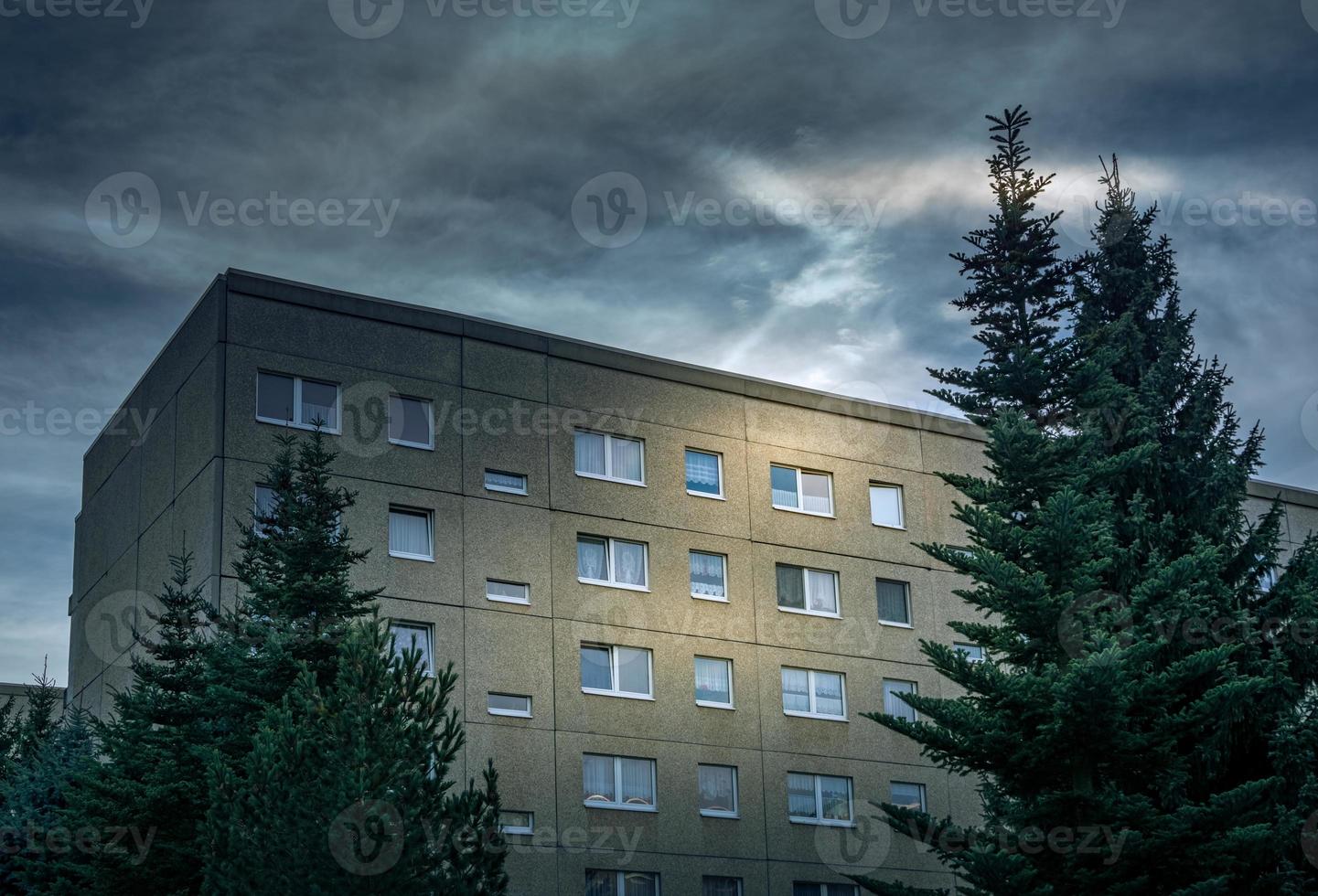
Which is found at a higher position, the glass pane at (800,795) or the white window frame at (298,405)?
the white window frame at (298,405)

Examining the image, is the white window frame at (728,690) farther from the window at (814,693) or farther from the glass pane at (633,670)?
the window at (814,693)

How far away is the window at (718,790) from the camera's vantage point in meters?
35.1

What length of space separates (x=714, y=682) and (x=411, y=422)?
29.8ft

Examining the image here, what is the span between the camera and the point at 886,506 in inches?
1592

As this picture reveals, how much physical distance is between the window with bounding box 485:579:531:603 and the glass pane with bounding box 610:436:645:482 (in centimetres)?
389

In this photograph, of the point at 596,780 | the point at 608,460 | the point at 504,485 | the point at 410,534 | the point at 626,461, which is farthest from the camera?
the point at 626,461

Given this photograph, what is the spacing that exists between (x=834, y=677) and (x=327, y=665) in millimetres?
17595

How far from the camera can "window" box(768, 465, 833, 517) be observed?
38812mm

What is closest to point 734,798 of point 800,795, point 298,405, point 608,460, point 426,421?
point 800,795

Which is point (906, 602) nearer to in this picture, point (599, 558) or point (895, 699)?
point (895, 699)

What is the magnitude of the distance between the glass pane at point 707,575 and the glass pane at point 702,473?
5.24 ft

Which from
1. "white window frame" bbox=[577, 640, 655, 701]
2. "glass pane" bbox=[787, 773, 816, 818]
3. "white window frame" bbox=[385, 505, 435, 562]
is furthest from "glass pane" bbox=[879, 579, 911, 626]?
A: "white window frame" bbox=[385, 505, 435, 562]

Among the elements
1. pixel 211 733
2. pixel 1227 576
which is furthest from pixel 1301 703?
pixel 211 733

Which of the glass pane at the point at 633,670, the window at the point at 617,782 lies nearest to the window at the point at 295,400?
the glass pane at the point at 633,670
